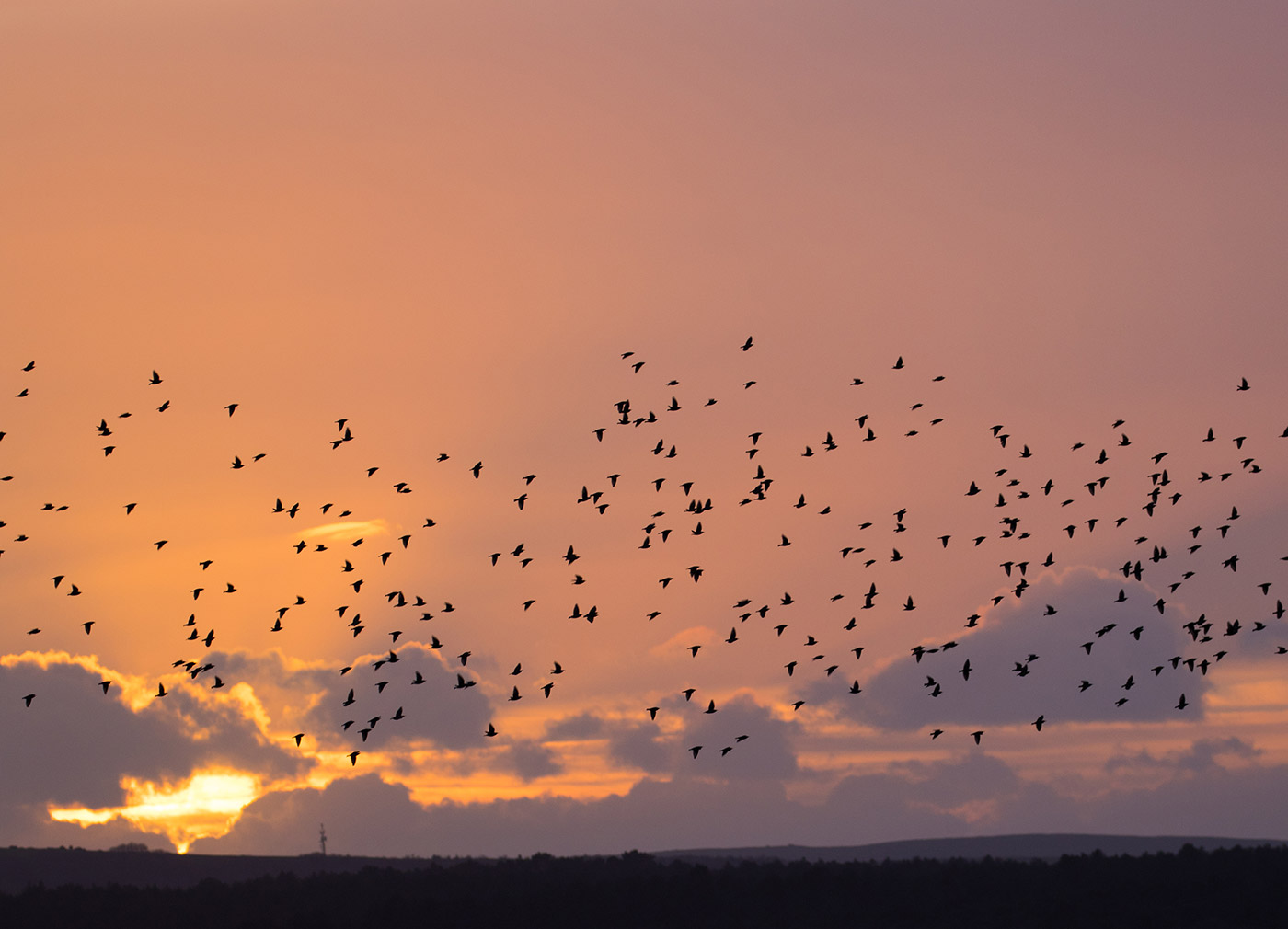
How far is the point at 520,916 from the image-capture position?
3971 inches

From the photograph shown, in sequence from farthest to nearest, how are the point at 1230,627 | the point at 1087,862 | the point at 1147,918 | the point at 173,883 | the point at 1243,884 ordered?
the point at 173,883 < the point at 1087,862 < the point at 1243,884 < the point at 1147,918 < the point at 1230,627

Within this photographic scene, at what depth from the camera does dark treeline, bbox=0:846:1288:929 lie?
310 ft

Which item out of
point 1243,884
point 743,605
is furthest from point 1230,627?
point 1243,884

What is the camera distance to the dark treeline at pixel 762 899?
310ft

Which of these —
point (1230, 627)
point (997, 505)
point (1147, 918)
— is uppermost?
point (997, 505)

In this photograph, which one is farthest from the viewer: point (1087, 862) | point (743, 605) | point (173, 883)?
point (173, 883)

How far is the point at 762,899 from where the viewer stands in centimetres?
10469

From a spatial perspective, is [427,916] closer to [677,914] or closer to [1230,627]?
[677,914]

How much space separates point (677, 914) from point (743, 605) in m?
33.4

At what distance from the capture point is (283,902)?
11025cm

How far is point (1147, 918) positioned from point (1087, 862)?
56.9ft

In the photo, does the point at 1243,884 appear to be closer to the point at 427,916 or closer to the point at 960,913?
the point at 960,913

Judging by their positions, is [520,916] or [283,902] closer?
[520,916]

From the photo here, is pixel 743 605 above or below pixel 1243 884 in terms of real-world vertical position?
above
